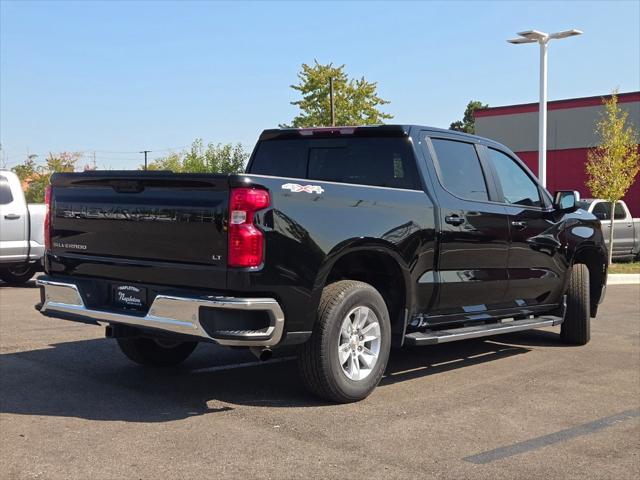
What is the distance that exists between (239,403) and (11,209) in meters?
9.29

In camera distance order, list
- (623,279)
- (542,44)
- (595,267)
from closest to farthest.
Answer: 1. (595,267)
2. (623,279)
3. (542,44)

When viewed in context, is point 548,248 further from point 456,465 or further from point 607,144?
point 607,144

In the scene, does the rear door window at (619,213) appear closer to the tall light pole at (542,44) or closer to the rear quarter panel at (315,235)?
the tall light pole at (542,44)

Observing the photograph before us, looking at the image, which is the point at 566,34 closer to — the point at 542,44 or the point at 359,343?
the point at 542,44

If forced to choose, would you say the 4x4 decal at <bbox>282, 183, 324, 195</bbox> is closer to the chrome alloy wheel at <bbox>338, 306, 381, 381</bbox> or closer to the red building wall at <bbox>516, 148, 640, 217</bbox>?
the chrome alloy wheel at <bbox>338, 306, 381, 381</bbox>

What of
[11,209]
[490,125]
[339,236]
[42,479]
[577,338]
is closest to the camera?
[42,479]

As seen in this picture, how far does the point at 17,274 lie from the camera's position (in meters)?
14.2

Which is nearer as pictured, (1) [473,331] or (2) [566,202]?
(1) [473,331]

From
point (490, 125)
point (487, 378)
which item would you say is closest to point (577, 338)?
point (487, 378)

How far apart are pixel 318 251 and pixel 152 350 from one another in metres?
2.22

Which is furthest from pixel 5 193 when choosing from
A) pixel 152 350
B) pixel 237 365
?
pixel 237 365

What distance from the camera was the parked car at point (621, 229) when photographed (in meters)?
20.2

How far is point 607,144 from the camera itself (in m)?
21.6

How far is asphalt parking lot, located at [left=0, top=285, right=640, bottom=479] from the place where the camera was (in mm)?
4109
